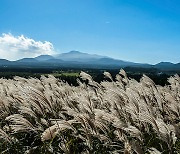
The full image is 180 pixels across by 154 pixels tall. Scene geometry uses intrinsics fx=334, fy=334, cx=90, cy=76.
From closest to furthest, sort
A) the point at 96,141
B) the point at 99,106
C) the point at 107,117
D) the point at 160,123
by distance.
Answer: the point at 160,123, the point at 107,117, the point at 96,141, the point at 99,106

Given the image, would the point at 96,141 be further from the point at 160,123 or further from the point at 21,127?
the point at 160,123

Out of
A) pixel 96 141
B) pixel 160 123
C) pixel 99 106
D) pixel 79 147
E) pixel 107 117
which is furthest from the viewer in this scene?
pixel 99 106

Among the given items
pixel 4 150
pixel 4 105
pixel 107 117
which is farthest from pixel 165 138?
pixel 4 105

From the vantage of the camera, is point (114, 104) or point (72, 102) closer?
point (114, 104)

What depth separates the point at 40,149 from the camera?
6219mm

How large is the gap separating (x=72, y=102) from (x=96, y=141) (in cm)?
227

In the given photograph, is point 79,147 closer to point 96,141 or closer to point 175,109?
point 96,141

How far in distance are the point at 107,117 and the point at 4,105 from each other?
10.6ft

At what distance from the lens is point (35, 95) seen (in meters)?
6.11

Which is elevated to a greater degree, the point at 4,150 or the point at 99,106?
the point at 99,106

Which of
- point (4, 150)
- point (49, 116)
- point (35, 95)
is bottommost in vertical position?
point (4, 150)

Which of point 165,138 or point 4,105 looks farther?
point 4,105

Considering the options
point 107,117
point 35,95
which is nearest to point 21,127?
point 35,95

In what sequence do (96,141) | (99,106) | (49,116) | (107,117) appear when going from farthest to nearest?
(99,106) → (49,116) → (96,141) → (107,117)
